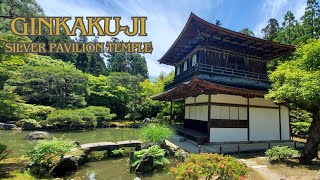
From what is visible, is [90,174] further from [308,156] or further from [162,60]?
[162,60]

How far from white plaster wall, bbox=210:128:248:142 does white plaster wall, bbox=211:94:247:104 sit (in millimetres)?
1665

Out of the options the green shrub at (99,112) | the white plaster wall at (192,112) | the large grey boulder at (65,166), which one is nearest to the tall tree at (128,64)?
the green shrub at (99,112)

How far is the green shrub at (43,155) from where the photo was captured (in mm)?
7918

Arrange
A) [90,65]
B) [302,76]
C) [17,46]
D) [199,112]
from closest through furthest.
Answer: [302,76]
[17,46]
[199,112]
[90,65]

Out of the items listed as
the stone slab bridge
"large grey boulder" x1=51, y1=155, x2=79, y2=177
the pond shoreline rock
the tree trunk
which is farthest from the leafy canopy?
the pond shoreline rock

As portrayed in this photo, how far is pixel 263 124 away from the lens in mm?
13805

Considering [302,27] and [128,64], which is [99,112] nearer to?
[302,27]

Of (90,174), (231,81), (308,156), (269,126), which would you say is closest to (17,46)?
(90,174)

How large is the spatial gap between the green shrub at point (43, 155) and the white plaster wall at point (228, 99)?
8.45 metres

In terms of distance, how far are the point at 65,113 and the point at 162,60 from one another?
38.9 feet

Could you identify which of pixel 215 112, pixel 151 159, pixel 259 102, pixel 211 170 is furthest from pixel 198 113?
pixel 211 170

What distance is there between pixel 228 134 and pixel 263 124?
2.82 m

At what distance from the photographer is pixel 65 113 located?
22953mm

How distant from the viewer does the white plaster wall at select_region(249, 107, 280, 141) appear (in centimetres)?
1345
